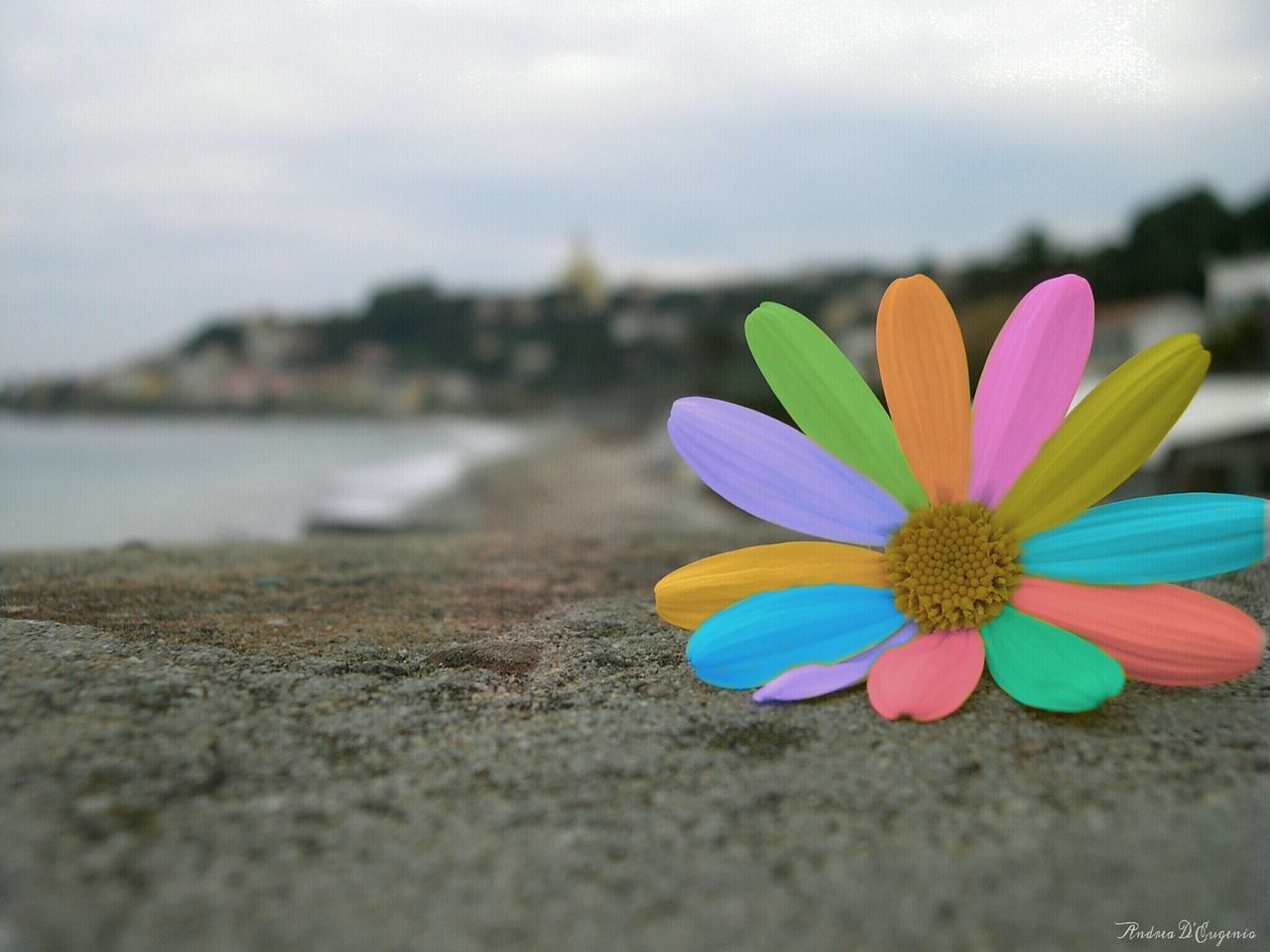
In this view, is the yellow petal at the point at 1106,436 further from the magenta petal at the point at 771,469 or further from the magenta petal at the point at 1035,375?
the magenta petal at the point at 771,469

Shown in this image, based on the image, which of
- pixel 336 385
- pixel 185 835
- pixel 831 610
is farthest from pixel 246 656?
pixel 336 385

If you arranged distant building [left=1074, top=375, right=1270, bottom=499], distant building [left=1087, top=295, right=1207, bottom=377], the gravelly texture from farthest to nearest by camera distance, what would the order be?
distant building [left=1087, top=295, right=1207, bottom=377], distant building [left=1074, top=375, right=1270, bottom=499], the gravelly texture

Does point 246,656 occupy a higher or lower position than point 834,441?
lower

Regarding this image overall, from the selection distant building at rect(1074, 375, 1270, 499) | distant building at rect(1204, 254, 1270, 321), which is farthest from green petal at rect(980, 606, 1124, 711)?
distant building at rect(1204, 254, 1270, 321)

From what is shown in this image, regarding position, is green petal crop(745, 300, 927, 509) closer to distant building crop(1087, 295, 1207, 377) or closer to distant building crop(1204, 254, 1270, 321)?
distant building crop(1087, 295, 1207, 377)

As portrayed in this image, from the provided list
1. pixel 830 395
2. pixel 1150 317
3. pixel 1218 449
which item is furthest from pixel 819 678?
pixel 1150 317

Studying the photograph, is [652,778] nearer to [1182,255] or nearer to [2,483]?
[2,483]
